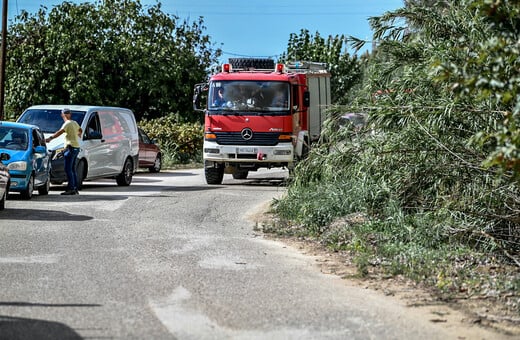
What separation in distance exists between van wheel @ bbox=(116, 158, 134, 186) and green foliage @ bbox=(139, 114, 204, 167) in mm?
14361

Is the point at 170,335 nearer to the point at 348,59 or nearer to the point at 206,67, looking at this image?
the point at 206,67

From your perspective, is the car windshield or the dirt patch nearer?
the dirt patch

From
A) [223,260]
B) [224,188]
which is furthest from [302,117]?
[223,260]

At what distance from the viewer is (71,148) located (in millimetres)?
20438

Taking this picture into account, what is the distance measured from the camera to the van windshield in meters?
22.6

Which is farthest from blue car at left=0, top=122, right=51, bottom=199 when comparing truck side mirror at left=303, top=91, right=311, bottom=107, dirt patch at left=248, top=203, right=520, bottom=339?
dirt patch at left=248, top=203, right=520, bottom=339

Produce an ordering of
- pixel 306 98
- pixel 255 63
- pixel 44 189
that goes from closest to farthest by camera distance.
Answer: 1. pixel 44 189
2. pixel 306 98
3. pixel 255 63

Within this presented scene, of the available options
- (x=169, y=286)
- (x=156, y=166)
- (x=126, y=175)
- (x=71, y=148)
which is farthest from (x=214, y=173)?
(x=169, y=286)

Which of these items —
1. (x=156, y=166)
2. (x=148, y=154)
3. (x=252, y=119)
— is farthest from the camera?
(x=156, y=166)

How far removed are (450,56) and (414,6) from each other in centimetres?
290

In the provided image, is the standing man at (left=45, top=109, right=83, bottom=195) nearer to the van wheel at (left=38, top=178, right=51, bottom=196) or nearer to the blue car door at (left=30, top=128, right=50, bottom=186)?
the van wheel at (left=38, top=178, right=51, bottom=196)

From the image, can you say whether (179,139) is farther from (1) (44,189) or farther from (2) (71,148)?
(1) (44,189)

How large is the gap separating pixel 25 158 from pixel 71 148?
2.03m

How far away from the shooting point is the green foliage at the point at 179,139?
39.8 m
